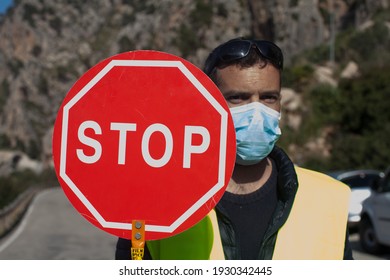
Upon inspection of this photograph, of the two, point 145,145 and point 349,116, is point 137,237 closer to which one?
point 145,145

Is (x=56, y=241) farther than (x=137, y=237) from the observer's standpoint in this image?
Yes

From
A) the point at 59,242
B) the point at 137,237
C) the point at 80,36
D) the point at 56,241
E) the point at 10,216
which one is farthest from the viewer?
the point at 80,36


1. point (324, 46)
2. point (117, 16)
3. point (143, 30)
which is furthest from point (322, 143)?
point (117, 16)

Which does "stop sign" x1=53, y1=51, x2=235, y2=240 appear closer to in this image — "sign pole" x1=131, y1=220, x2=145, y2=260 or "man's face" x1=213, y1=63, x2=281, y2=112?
"sign pole" x1=131, y1=220, x2=145, y2=260

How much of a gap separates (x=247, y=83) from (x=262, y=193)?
0.44 meters

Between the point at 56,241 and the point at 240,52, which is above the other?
the point at 240,52

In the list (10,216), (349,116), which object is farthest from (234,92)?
(349,116)

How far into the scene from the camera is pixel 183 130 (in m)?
2.30

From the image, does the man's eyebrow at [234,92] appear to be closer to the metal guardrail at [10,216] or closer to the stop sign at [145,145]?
the stop sign at [145,145]

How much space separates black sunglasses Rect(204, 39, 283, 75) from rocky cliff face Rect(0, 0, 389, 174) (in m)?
64.8

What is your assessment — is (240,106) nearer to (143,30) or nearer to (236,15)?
(236,15)

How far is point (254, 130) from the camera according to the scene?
274 cm

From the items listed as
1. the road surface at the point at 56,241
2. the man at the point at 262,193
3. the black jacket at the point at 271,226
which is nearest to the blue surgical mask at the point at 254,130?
the man at the point at 262,193
